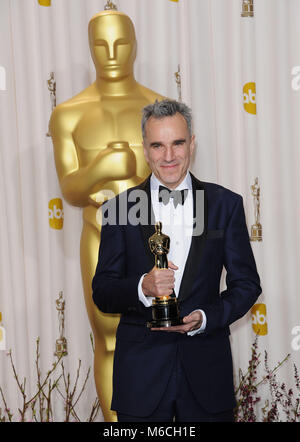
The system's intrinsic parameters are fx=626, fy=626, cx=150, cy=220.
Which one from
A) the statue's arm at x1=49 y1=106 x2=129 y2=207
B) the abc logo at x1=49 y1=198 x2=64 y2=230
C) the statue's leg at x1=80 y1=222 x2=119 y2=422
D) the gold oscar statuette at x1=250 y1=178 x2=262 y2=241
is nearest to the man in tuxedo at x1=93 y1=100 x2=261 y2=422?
the statue's arm at x1=49 y1=106 x2=129 y2=207

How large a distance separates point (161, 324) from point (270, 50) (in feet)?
6.38

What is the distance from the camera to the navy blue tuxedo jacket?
5.50 feet

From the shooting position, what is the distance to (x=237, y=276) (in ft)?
5.68

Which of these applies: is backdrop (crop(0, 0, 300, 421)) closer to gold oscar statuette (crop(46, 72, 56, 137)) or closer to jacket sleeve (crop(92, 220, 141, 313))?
gold oscar statuette (crop(46, 72, 56, 137))

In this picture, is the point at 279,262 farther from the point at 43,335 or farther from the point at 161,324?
the point at 161,324

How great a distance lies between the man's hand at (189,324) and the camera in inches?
62.5

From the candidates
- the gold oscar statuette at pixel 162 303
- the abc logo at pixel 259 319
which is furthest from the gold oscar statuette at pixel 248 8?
the gold oscar statuette at pixel 162 303

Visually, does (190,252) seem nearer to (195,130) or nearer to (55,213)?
(195,130)

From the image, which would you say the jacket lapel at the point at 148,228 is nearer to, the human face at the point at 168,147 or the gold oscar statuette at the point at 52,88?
the human face at the point at 168,147

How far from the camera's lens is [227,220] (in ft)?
5.78

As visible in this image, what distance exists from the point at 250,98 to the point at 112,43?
0.84 m

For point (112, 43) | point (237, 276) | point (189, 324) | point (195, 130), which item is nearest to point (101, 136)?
point (112, 43)

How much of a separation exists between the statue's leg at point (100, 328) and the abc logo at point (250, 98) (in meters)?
1.04
